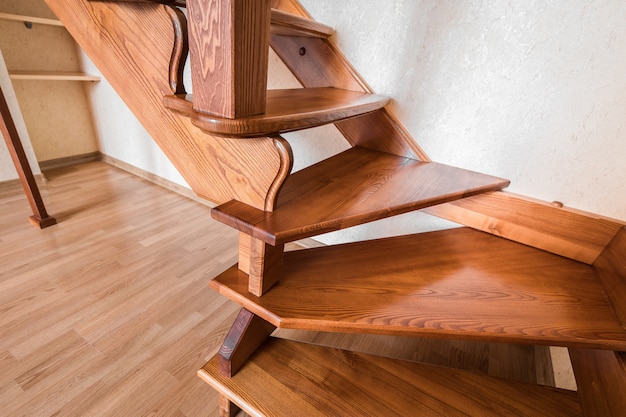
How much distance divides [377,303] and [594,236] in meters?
0.72

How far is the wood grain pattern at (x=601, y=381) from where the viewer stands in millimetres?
604

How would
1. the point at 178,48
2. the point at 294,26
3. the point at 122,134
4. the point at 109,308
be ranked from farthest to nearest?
the point at 122,134 → the point at 109,308 → the point at 294,26 → the point at 178,48

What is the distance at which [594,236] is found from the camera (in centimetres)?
86

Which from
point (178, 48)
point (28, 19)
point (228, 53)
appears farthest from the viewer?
point (28, 19)

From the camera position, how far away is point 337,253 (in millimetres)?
842

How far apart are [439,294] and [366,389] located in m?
0.33

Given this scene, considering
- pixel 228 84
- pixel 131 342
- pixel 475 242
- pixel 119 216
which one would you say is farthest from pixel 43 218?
pixel 475 242

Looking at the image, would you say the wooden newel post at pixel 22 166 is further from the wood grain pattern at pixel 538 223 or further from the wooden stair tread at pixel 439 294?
the wood grain pattern at pixel 538 223

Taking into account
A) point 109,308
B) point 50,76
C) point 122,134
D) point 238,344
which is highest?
point 50,76

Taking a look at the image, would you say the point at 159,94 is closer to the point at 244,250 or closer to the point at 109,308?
the point at 244,250

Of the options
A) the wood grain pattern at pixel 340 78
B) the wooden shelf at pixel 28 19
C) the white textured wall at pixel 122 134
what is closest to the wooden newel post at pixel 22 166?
the white textured wall at pixel 122 134

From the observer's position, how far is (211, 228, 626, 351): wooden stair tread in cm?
61

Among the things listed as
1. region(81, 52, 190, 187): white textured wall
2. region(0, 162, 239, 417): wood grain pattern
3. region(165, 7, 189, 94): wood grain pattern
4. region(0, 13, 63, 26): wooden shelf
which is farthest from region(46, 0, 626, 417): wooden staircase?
region(0, 13, 63, 26): wooden shelf

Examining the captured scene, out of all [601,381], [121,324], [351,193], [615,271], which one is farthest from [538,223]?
[121,324]
